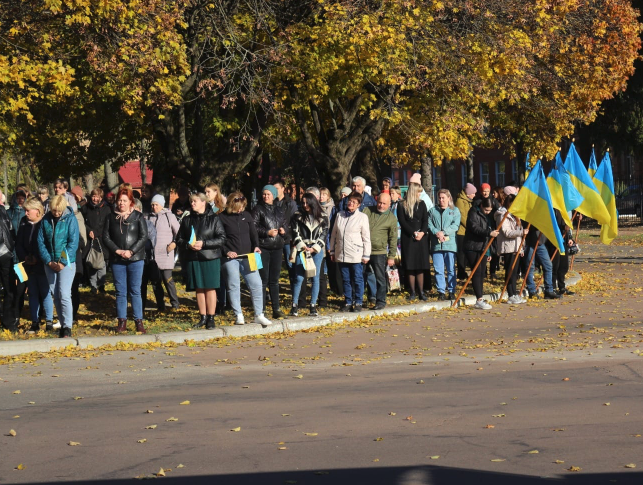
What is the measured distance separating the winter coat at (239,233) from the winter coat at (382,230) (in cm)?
217

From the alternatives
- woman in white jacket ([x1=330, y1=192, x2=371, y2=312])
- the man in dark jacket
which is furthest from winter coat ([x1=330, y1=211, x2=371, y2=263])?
the man in dark jacket

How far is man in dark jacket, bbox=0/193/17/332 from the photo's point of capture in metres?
13.6

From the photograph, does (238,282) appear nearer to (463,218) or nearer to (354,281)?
(354,281)

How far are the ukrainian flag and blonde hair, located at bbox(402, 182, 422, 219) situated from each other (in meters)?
2.22

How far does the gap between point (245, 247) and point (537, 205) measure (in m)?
5.26

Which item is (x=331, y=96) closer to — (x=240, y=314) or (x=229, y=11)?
(x=229, y=11)

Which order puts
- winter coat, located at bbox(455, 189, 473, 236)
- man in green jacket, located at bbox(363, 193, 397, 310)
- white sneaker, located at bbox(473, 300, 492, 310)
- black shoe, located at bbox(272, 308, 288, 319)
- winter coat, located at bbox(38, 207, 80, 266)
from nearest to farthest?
winter coat, located at bbox(38, 207, 80, 266), black shoe, located at bbox(272, 308, 288, 319), man in green jacket, located at bbox(363, 193, 397, 310), white sneaker, located at bbox(473, 300, 492, 310), winter coat, located at bbox(455, 189, 473, 236)

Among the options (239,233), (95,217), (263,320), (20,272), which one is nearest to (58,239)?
(20,272)

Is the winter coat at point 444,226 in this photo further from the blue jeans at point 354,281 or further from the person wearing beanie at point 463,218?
the person wearing beanie at point 463,218

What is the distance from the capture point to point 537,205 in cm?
1691

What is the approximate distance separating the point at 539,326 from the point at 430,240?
4.14 metres

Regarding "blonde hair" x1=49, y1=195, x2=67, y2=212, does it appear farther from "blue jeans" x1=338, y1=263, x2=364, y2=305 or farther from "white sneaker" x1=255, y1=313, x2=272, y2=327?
"blue jeans" x1=338, y1=263, x2=364, y2=305

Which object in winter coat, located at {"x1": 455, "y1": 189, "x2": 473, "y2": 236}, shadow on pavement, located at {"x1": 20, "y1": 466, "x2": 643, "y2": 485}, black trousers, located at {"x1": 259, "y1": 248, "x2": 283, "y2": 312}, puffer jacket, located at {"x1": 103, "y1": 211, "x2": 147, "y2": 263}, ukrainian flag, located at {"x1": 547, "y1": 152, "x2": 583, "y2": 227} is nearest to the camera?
shadow on pavement, located at {"x1": 20, "y1": 466, "x2": 643, "y2": 485}

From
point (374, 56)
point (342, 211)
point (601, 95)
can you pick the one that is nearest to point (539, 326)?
point (342, 211)
